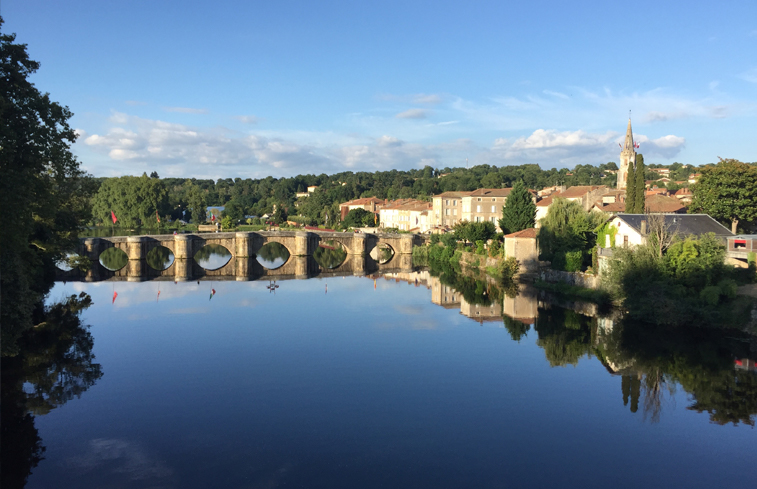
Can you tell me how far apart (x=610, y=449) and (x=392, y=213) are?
86.8 metres

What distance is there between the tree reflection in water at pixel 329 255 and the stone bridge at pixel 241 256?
1051 millimetres

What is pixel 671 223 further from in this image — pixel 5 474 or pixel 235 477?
pixel 5 474

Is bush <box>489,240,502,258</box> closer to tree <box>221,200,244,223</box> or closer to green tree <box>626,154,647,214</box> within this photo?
green tree <box>626,154,647,214</box>

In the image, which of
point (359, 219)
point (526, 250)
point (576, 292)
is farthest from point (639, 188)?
point (359, 219)

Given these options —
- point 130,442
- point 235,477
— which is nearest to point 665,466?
point 235,477

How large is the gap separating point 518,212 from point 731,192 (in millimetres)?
19418

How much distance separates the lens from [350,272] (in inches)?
2217

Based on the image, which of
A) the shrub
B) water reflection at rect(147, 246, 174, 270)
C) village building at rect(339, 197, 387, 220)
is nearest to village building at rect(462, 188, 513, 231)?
village building at rect(339, 197, 387, 220)

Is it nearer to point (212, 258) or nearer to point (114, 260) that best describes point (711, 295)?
point (212, 258)

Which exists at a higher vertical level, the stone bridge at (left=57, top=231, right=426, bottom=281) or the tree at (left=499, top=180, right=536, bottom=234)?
the tree at (left=499, top=180, right=536, bottom=234)

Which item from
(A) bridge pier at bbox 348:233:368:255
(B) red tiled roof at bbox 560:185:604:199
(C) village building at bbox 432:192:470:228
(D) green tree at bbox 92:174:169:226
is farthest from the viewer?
(D) green tree at bbox 92:174:169:226

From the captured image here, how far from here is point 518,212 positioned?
5778 cm

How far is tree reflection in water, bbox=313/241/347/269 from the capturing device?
209 feet

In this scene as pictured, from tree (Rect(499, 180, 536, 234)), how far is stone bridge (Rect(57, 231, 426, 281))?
11251 mm
